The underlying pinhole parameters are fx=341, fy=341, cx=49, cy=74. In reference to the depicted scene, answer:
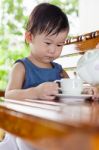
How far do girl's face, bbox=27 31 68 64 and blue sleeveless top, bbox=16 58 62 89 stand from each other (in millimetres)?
52

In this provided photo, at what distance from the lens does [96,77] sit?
3.09 feet

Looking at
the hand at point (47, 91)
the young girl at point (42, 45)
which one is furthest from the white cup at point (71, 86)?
the young girl at point (42, 45)

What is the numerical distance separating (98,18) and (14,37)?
6.20ft

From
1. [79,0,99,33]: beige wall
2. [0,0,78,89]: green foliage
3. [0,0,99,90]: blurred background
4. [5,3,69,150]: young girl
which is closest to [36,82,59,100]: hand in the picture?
[5,3,69,150]: young girl

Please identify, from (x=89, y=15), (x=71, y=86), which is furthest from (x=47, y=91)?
(x=89, y=15)

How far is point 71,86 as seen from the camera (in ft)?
3.13

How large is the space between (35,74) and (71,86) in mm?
467

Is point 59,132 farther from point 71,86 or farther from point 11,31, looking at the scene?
point 11,31

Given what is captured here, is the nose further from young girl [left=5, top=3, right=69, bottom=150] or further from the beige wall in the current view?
the beige wall

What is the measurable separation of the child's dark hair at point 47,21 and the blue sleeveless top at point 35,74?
140 mm

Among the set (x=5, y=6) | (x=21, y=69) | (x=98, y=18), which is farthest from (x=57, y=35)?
(x=5, y=6)

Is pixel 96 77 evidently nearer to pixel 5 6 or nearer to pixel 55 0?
pixel 55 0

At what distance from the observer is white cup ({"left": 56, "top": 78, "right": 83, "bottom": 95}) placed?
37.2 inches

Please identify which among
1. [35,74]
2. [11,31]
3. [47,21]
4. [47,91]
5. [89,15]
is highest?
[11,31]
